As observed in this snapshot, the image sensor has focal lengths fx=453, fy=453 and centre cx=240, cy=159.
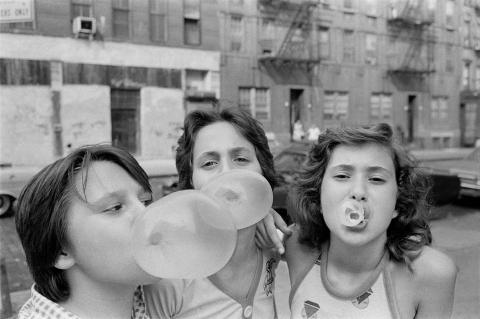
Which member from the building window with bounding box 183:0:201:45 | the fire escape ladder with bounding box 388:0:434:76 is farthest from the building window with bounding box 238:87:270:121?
the fire escape ladder with bounding box 388:0:434:76

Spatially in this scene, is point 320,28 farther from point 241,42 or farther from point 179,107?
point 179,107

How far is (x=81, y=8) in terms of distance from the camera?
16688 millimetres

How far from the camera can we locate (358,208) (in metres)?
1.60

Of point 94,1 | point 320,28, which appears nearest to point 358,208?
point 94,1

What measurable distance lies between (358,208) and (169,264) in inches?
28.3

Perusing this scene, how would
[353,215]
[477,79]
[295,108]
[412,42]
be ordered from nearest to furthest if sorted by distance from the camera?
[353,215] → [295,108] → [412,42] → [477,79]

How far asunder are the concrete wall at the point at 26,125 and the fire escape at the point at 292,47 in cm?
963

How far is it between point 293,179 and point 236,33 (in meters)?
15.3

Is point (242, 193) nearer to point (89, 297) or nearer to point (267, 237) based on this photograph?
point (267, 237)

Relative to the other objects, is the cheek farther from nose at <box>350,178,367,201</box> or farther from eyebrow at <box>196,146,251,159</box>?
nose at <box>350,178,367,201</box>

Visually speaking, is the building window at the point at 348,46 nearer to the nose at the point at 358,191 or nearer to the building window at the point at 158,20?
the building window at the point at 158,20

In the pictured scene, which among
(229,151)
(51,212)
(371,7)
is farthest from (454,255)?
(371,7)

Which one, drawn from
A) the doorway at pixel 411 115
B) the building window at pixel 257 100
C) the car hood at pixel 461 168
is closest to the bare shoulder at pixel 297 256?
the car hood at pixel 461 168

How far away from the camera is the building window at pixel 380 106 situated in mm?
24875
